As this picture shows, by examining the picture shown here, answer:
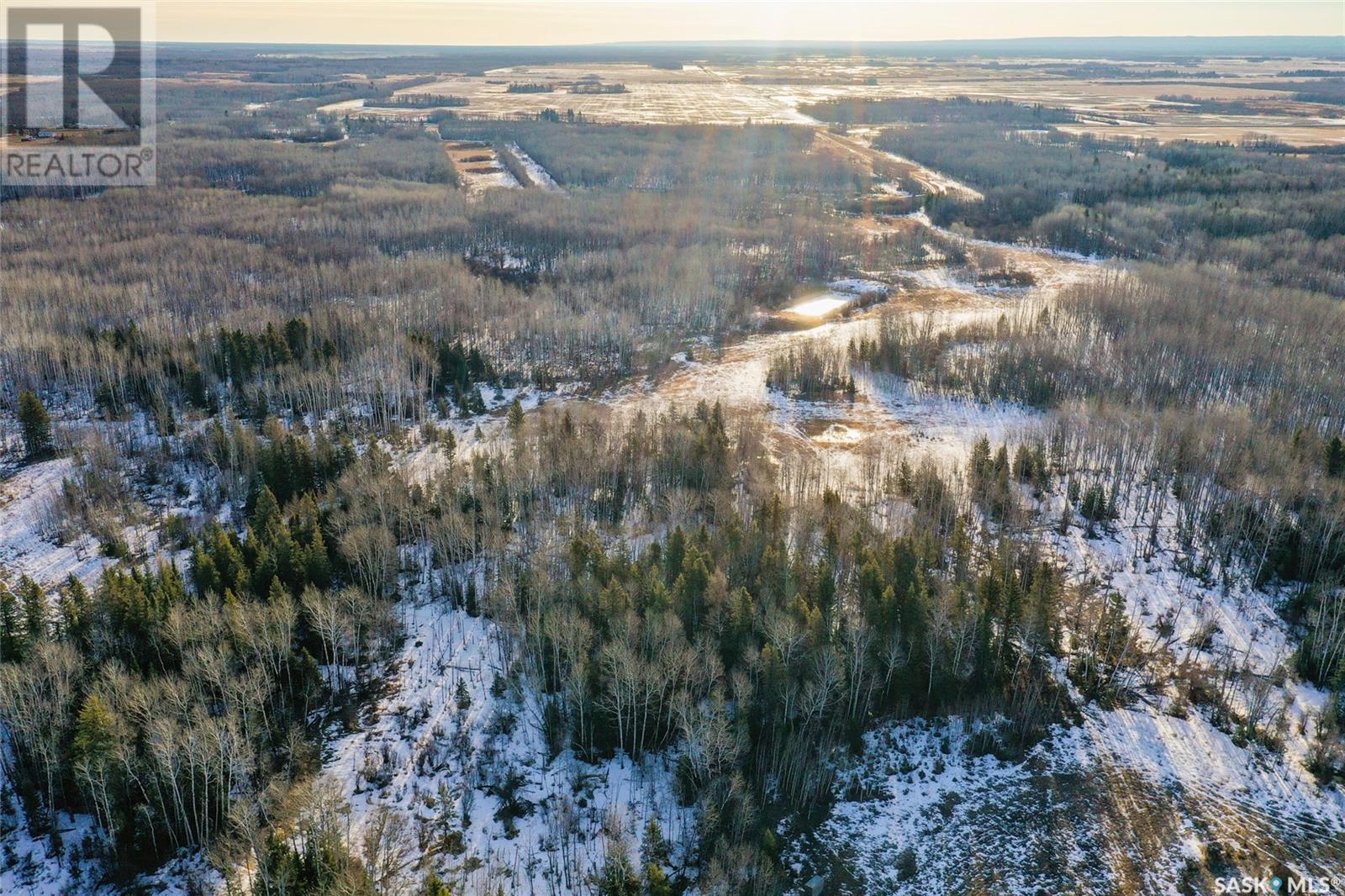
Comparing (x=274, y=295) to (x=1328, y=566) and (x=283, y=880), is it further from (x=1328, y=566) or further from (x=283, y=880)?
(x=1328, y=566)

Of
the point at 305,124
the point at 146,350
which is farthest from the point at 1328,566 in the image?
the point at 305,124

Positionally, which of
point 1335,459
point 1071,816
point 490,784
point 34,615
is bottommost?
point 490,784

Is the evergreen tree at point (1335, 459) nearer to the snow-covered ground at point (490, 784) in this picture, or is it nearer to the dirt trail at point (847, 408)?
the dirt trail at point (847, 408)

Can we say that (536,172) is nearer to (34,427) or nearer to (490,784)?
(34,427)

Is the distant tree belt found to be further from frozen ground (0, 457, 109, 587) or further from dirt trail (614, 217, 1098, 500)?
frozen ground (0, 457, 109, 587)

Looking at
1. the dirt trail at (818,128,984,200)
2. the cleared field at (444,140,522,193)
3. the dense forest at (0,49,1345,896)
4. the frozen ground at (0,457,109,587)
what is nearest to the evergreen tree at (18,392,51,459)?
the dense forest at (0,49,1345,896)

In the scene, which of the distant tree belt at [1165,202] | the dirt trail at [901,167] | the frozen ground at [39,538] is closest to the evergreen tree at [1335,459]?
the distant tree belt at [1165,202]

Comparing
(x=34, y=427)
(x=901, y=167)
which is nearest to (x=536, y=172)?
(x=901, y=167)

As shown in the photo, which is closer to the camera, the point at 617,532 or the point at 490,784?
the point at 490,784

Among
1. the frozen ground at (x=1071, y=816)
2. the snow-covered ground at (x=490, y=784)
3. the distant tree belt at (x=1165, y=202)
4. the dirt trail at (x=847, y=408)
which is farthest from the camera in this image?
the distant tree belt at (x=1165, y=202)

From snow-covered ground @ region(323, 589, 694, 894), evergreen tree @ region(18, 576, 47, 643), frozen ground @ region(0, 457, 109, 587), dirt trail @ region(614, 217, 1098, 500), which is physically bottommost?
snow-covered ground @ region(323, 589, 694, 894)

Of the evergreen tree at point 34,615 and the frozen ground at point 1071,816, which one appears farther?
the evergreen tree at point 34,615
